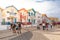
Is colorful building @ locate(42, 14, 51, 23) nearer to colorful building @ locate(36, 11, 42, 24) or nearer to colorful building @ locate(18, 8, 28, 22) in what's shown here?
colorful building @ locate(36, 11, 42, 24)

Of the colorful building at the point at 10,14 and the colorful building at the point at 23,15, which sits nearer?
the colorful building at the point at 10,14

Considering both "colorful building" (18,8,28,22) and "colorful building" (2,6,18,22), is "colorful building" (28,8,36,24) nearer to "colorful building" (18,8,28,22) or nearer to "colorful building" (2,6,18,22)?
"colorful building" (18,8,28,22)

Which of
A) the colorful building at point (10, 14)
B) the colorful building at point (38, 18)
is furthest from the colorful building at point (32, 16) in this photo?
the colorful building at point (10, 14)

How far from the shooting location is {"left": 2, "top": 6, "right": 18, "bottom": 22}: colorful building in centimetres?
741

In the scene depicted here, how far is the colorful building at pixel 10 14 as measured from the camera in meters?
7.41

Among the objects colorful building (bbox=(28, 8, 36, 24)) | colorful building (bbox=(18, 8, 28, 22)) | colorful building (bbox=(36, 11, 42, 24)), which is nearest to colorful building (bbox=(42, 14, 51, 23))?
colorful building (bbox=(36, 11, 42, 24))

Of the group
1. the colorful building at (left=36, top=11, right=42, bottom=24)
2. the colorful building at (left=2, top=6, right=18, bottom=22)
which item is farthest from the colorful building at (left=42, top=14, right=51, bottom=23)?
the colorful building at (left=2, top=6, right=18, bottom=22)

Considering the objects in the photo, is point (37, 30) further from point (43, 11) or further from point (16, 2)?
point (16, 2)

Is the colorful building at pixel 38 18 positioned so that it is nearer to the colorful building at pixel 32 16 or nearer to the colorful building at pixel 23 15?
the colorful building at pixel 32 16

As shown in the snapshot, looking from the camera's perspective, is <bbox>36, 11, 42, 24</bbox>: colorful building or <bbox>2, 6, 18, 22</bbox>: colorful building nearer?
<bbox>2, 6, 18, 22</bbox>: colorful building

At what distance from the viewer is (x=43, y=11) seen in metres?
7.50

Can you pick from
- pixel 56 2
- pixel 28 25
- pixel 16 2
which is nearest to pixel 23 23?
pixel 28 25

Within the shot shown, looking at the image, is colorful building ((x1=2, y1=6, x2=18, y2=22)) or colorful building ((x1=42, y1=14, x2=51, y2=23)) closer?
colorful building ((x1=2, y1=6, x2=18, y2=22))

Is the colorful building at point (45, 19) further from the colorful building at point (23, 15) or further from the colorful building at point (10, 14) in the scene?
the colorful building at point (10, 14)
